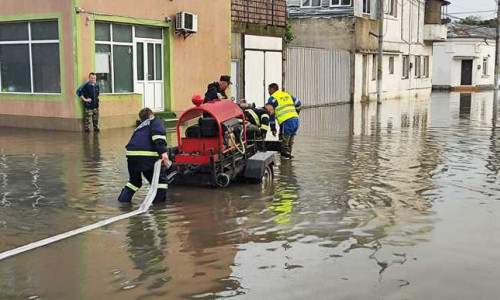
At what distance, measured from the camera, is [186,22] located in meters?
19.9

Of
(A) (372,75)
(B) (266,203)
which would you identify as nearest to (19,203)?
(B) (266,203)

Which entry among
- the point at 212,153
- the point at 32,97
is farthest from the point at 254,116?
the point at 32,97

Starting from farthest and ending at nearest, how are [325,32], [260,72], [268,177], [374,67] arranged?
[374,67]
[325,32]
[260,72]
[268,177]

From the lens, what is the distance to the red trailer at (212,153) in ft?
29.6

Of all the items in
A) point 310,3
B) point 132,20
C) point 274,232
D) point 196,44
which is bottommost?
point 274,232

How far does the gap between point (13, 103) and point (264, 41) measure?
10924mm

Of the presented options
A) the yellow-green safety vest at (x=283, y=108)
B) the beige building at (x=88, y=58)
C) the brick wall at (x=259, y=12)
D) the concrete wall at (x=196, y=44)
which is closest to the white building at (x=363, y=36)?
the brick wall at (x=259, y=12)

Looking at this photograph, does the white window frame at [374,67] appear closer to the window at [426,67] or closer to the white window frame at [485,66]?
the window at [426,67]

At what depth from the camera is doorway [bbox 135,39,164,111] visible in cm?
1911

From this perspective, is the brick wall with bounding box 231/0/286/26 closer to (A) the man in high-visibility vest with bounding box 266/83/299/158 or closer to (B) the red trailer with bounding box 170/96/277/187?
(A) the man in high-visibility vest with bounding box 266/83/299/158

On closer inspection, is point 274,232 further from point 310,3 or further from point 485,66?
point 485,66

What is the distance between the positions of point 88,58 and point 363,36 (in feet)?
64.3

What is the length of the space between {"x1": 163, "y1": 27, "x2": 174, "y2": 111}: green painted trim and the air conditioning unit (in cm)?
34

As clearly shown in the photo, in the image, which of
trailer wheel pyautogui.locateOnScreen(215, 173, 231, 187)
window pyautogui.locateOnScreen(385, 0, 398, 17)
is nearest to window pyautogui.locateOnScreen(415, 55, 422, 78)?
window pyautogui.locateOnScreen(385, 0, 398, 17)
